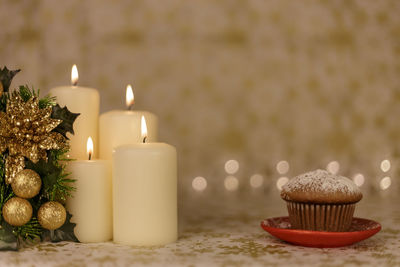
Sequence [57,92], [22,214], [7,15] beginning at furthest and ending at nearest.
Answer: [7,15] < [57,92] < [22,214]

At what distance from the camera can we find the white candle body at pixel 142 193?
29.8 inches

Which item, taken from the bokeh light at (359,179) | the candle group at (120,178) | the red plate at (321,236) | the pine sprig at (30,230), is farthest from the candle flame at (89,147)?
the bokeh light at (359,179)

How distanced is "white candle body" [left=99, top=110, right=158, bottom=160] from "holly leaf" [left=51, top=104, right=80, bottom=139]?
6cm

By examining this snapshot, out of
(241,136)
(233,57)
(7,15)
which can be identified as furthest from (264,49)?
(7,15)

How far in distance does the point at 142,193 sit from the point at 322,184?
0.25m

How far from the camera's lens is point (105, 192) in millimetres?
802

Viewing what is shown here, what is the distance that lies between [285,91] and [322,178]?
603mm

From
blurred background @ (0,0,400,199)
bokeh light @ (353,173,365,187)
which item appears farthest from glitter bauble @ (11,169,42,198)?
bokeh light @ (353,173,365,187)

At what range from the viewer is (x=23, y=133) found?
0.75 metres

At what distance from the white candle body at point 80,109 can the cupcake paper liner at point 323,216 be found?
33 cm

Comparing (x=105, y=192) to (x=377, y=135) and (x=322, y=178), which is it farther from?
(x=377, y=135)

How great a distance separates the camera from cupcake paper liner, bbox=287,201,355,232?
765 mm

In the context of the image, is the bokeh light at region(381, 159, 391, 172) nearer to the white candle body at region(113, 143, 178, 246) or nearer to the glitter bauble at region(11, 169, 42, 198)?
the white candle body at region(113, 143, 178, 246)

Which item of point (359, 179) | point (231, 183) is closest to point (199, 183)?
point (231, 183)
